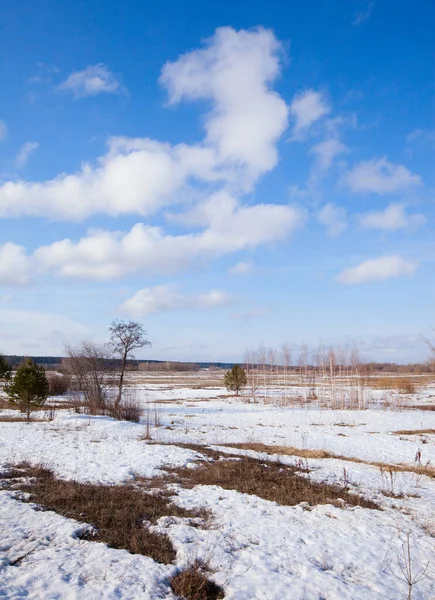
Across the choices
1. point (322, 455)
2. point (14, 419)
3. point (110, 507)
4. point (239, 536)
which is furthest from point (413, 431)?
point (14, 419)

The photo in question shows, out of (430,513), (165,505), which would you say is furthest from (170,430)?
(430,513)

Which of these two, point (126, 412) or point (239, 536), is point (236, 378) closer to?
point (126, 412)

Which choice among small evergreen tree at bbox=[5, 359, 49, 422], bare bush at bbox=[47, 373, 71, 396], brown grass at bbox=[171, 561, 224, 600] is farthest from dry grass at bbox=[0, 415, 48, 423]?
bare bush at bbox=[47, 373, 71, 396]

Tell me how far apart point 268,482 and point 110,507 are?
4387mm

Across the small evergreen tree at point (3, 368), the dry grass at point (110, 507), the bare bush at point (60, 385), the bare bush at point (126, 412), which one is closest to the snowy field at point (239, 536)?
the dry grass at point (110, 507)

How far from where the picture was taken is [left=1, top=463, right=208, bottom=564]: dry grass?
5.93 metres

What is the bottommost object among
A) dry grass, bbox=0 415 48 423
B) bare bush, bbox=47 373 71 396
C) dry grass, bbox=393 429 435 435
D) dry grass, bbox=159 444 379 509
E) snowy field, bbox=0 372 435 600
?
dry grass, bbox=393 429 435 435

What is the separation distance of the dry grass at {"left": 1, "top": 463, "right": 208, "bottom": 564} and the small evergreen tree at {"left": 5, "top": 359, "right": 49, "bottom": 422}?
1384 centimetres

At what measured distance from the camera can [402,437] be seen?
1991cm

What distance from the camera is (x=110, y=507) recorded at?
7.39 m

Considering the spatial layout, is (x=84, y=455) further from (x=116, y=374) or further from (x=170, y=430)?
(x=116, y=374)

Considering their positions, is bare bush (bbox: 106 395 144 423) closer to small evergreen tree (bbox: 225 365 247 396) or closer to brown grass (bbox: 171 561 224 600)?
brown grass (bbox: 171 561 224 600)

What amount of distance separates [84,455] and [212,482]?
192 inches

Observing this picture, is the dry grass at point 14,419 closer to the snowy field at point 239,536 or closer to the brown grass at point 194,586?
the snowy field at point 239,536
